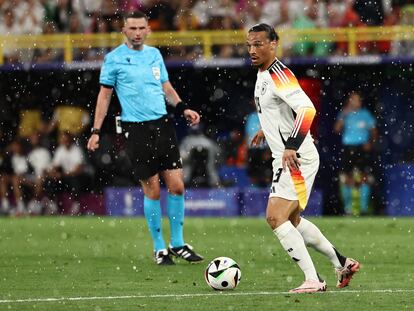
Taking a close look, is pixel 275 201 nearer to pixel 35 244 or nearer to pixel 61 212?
pixel 35 244

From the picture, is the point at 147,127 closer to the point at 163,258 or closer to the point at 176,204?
the point at 176,204

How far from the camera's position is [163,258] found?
1318cm

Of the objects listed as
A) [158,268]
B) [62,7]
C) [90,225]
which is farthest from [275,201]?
[62,7]

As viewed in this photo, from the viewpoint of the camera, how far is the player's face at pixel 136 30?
13.2 m

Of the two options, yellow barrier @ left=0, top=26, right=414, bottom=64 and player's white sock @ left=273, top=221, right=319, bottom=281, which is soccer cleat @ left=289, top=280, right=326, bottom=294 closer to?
player's white sock @ left=273, top=221, right=319, bottom=281

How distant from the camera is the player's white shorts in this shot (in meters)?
10.1

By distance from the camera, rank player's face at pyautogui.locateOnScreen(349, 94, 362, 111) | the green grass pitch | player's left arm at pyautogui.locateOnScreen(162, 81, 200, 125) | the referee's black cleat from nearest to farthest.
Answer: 1. the green grass pitch
2. player's left arm at pyautogui.locateOnScreen(162, 81, 200, 125)
3. the referee's black cleat
4. player's face at pyautogui.locateOnScreen(349, 94, 362, 111)

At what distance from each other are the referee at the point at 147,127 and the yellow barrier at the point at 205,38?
946 centimetres

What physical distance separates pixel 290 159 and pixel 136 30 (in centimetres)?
403

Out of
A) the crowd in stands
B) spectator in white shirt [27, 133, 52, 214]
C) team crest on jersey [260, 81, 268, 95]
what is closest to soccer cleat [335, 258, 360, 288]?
team crest on jersey [260, 81, 268, 95]

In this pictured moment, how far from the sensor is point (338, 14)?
75.7ft

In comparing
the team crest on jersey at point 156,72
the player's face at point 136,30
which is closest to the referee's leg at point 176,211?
the team crest on jersey at point 156,72

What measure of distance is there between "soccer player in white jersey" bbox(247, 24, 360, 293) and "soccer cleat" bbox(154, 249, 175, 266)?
303 centimetres

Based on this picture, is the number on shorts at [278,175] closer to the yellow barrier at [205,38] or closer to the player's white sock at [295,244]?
the player's white sock at [295,244]
